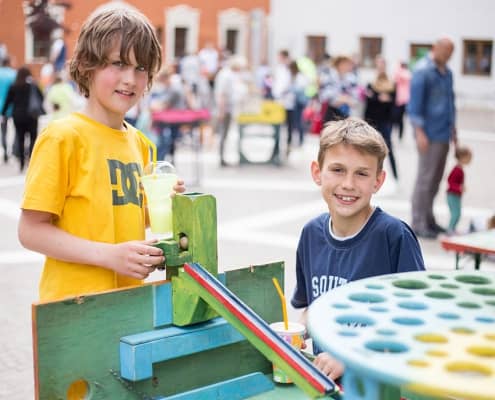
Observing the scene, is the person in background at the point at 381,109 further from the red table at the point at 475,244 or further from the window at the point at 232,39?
the window at the point at 232,39

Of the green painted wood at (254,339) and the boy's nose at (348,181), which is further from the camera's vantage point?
the boy's nose at (348,181)

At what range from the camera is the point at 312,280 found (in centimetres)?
294

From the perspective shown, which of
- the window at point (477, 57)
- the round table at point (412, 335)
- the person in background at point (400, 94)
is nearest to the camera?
the round table at point (412, 335)

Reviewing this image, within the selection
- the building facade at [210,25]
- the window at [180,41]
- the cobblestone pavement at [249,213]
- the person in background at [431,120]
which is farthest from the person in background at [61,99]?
the window at [180,41]

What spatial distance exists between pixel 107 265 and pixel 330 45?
30388mm

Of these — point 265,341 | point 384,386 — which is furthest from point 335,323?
point 265,341

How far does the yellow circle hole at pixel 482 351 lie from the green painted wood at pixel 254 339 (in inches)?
17.2

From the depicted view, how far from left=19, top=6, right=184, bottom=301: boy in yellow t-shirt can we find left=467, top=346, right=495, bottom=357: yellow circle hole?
1.07 m

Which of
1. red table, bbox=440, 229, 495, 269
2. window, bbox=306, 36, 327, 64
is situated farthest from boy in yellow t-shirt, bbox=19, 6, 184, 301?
window, bbox=306, 36, 327, 64

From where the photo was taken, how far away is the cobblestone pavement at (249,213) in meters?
5.52

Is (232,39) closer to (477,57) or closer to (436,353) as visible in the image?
(477,57)

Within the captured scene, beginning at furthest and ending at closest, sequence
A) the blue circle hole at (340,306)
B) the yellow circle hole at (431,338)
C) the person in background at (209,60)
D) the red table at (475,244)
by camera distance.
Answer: the person in background at (209,60) < the red table at (475,244) < the blue circle hole at (340,306) < the yellow circle hole at (431,338)

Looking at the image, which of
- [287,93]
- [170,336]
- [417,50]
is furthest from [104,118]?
[417,50]

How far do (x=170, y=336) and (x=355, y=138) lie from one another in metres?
0.89
